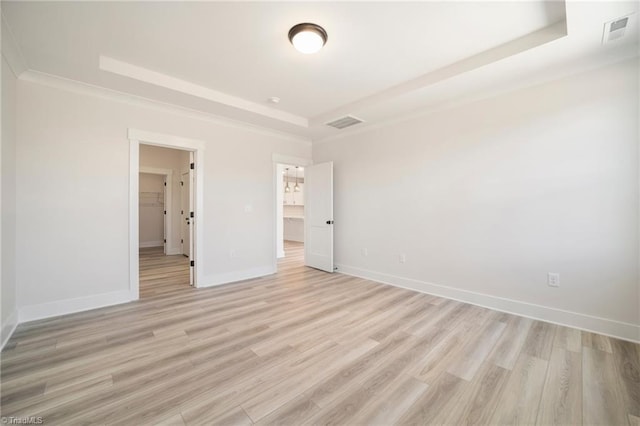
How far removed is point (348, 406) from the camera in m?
1.59

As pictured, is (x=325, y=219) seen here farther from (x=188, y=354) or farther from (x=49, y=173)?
(x=49, y=173)

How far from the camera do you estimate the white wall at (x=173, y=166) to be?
6.55m

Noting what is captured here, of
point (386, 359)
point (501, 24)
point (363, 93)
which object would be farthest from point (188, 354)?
point (501, 24)

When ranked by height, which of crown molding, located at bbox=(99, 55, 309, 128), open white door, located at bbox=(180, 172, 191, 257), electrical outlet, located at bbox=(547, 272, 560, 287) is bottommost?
electrical outlet, located at bbox=(547, 272, 560, 287)

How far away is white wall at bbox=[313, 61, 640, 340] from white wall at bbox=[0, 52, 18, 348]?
4312 millimetres

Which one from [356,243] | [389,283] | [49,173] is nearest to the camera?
[49,173]

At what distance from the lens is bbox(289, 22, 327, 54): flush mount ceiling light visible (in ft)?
7.20

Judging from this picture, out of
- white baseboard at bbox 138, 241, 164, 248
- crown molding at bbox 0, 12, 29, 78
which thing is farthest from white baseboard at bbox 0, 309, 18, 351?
white baseboard at bbox 138, 241, 164, 248

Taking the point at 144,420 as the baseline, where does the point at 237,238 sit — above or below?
above

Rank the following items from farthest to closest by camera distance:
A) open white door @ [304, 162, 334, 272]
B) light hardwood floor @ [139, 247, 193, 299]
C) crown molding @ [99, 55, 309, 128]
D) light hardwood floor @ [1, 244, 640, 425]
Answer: open white door @ [304, 162, 334, 272] → light hardwood floor @ [139, 247, 193, 299] → crown molding @ [99, 55, 309, 128] → light hardwood floor @ [1, 244, 640, 425]

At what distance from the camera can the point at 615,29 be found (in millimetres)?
2090

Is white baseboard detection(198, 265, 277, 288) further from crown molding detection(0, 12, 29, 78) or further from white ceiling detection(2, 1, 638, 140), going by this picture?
crown molding detection(0, 12, 29, 78)

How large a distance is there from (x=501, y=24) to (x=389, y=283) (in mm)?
3415

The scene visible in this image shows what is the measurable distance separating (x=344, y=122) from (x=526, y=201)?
2.72m
